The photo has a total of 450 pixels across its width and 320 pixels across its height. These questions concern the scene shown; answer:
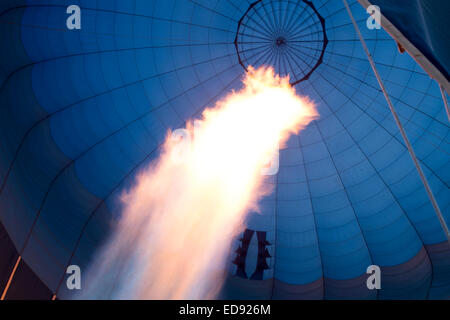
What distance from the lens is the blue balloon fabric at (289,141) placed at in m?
7.92

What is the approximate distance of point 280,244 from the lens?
9156 millimetres

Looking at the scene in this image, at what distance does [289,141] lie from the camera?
31.3 ft

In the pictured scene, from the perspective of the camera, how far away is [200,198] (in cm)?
961

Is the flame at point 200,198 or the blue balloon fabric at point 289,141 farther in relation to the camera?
the flame at point 200,198

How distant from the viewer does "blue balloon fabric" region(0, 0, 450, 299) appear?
26.0 ft

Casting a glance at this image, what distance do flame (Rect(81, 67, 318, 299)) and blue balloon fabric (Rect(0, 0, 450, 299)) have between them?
362 mm

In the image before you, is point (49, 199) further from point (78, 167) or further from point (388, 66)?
point (388, 66)

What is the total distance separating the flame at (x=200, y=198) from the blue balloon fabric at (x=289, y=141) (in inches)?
14.2

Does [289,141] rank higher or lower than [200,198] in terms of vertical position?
higher

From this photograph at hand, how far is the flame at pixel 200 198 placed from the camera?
27.9 ft

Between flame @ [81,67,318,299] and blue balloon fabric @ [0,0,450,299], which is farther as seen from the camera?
flame @ [81,67,318,299]

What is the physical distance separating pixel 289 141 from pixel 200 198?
10.4ft
